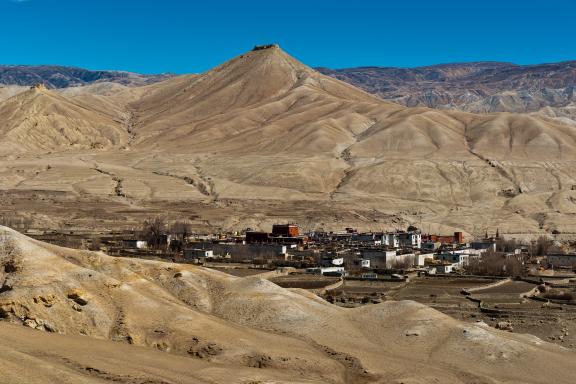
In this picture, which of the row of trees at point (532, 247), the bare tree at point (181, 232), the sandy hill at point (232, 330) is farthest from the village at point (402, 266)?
the sandy hill at point (232, 330)

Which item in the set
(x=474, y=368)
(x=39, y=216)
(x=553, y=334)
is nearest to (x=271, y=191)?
(x=39, y=216)

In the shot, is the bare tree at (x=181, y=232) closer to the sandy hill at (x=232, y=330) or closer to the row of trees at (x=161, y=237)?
the row of trees at (x=161, y=237)

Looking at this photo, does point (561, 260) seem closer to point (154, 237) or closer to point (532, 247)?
point (532, 247)

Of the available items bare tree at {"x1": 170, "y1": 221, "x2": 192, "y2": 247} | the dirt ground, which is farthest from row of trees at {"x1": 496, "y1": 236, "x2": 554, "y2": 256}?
bare tree at {"x1": 170, "y1": 221, "x2": 192, "y2": 247}

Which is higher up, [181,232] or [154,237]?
[181,232]

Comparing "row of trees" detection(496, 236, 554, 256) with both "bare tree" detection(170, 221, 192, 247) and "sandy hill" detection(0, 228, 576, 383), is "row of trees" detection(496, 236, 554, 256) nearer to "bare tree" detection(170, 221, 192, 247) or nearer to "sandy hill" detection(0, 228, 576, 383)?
"bare tree" detection(170, 221, 192, 247)

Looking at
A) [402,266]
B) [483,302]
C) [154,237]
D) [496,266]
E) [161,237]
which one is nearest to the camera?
[483,302]

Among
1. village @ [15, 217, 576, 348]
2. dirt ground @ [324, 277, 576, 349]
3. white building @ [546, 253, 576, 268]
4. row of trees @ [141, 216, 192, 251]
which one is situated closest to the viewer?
dirt ground @ [324, 277, 576, 349]

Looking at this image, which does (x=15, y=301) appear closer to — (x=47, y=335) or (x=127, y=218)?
(x=47, y=335)

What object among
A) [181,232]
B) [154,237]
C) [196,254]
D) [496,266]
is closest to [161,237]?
[154,237]
